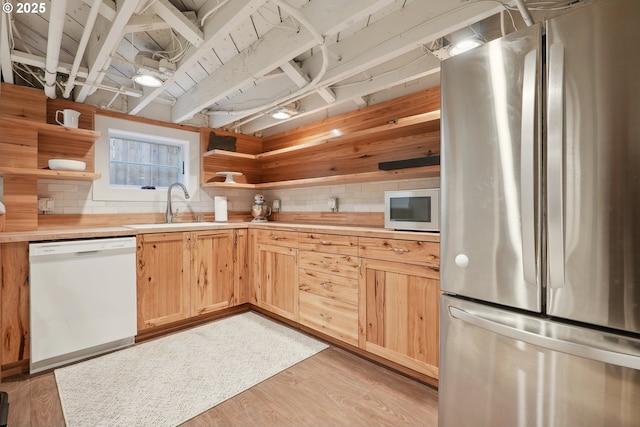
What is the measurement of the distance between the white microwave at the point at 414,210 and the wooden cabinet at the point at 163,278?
194 cm

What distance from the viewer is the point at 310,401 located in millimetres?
1855

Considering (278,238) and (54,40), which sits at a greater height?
(54,40)

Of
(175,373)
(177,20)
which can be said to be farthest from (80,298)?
(177,20)

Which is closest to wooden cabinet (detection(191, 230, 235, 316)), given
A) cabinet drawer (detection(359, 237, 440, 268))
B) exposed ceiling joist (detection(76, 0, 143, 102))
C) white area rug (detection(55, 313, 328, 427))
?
white area rug (detection(55, 313, 328, 427))

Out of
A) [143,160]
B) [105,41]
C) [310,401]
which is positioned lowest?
[310,401]

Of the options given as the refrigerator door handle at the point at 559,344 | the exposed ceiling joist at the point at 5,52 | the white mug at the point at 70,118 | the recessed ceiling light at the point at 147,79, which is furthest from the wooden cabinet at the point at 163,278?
the refrigerator door handle at the point at 559,344

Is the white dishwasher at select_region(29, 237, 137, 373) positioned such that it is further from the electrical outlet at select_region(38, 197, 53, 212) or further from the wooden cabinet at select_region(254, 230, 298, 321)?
the wooden cabinet at select_region(254, 230, 298, 321)

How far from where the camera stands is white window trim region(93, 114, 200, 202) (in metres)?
2.98

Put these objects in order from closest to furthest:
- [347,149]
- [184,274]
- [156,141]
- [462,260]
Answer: [462,260] → [184,274] → [347,149] → [156,141]

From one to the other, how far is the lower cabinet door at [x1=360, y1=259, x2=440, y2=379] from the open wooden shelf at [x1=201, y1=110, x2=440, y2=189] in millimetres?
804

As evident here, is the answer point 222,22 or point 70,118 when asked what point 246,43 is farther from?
point 70,118

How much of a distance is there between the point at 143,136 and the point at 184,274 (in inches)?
62.6

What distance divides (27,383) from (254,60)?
273 cm

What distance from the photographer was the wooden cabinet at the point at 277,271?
2.86 metres
